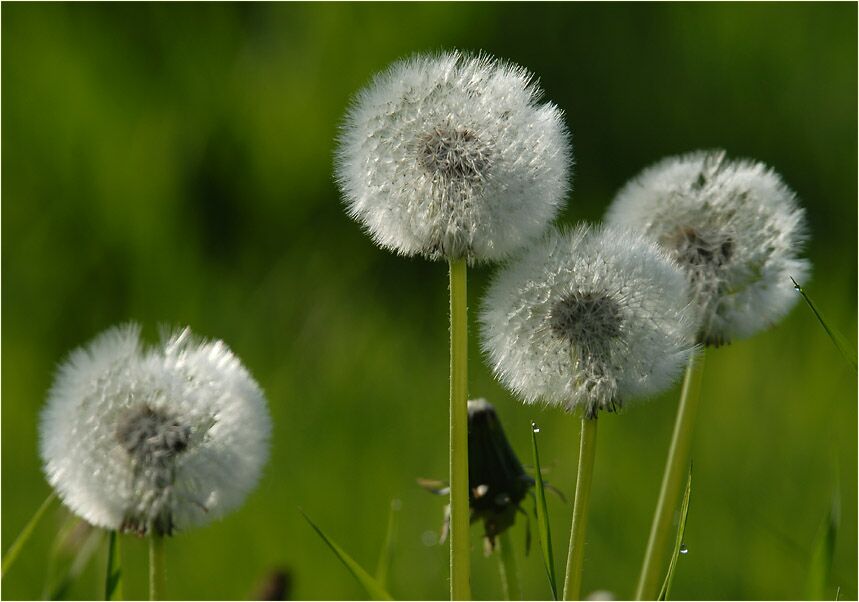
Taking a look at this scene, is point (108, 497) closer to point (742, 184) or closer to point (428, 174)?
point (428, 174)

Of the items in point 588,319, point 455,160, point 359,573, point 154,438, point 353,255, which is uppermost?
point 353,255

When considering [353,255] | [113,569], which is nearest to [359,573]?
[113,569]

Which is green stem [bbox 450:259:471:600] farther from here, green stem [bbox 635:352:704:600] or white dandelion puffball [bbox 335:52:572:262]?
green stem [bbox 635:352:704:600]

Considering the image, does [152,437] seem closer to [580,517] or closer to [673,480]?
[580,517]

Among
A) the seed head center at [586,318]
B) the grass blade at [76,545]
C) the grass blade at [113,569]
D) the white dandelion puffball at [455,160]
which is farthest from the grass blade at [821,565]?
the grass blade at [76,545]

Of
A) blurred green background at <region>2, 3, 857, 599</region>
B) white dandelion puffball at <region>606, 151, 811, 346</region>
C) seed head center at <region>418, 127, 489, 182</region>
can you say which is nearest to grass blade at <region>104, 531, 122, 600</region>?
seed head center at <region>418, 127, 489, 182</region>

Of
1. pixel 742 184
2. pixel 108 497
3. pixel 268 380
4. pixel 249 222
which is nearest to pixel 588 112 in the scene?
pixel 249 222

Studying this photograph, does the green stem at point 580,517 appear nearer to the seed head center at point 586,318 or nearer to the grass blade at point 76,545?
the seed head center at point 586,318
